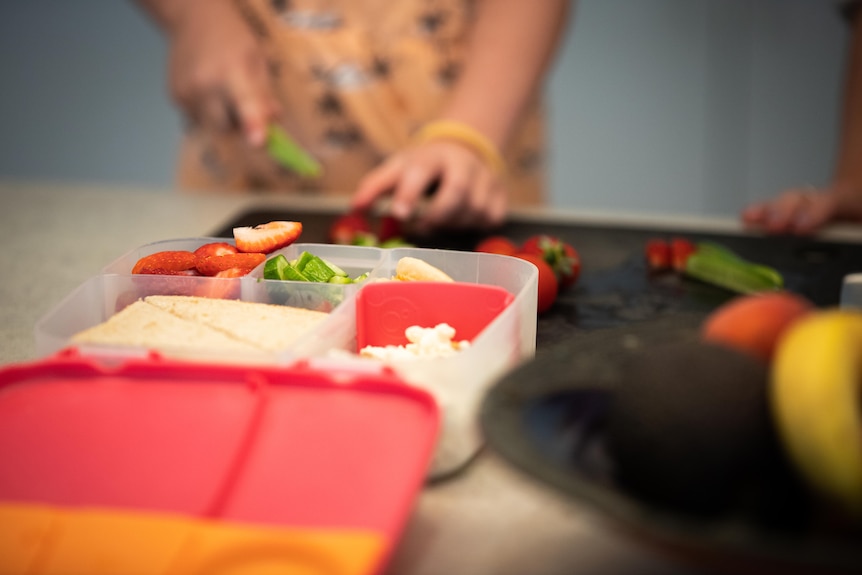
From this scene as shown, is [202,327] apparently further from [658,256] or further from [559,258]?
[658,256]

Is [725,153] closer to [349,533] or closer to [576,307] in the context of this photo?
[576,307]

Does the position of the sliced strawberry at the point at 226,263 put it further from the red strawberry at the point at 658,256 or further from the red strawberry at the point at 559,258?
the red strawberry at the point at 658,256

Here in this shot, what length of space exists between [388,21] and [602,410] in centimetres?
101

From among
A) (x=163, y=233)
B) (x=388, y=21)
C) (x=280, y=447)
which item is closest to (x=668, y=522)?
(x=280, y=447)

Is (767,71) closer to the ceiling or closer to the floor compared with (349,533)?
closer to the ceiling

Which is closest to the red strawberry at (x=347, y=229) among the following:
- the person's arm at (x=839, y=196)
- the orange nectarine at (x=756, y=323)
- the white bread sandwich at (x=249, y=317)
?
the white bread sandwich at (x=249, y=317)

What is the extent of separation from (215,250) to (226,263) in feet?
0.06

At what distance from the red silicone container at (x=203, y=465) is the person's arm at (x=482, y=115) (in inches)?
24.7

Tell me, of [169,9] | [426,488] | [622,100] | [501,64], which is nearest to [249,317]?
[426,488]

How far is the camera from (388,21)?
132 centimetres

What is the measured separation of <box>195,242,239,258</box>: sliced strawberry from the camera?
0.66 m

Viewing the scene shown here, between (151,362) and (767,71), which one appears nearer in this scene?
(151,362)

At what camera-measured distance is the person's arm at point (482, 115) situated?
3.67 ft

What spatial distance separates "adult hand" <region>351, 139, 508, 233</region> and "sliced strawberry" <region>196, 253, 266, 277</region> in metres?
0.45
